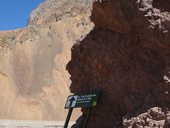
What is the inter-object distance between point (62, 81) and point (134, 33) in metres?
32.9

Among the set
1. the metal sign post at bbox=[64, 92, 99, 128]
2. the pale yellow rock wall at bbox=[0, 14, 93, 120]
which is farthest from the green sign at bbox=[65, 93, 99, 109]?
the pale yellow rock wall at bbox=[0, 14, 93, 120]

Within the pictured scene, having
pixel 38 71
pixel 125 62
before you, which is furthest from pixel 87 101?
pixel 38 71

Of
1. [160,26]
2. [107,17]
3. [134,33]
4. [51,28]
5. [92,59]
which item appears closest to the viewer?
[160,26]

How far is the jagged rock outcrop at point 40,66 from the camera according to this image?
38.7m

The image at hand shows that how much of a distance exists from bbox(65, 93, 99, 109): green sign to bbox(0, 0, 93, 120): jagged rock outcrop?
91.0ft

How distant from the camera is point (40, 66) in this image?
41594mm

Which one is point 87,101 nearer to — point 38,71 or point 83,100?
point 83,100

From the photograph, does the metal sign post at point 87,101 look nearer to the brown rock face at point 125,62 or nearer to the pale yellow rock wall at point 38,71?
the brown rock face at point 125,62

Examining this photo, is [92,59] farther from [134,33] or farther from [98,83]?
[134,33]

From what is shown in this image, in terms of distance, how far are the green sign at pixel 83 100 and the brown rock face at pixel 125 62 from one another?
258mm

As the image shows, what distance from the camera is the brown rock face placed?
25.3 feet

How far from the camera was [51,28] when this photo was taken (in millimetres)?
44531

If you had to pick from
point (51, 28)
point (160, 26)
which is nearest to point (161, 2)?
point (160, 26)

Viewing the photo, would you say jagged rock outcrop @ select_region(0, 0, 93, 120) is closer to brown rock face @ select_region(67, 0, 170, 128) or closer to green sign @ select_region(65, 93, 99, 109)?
green sign @ select_region(65, 93, 99, 109)
